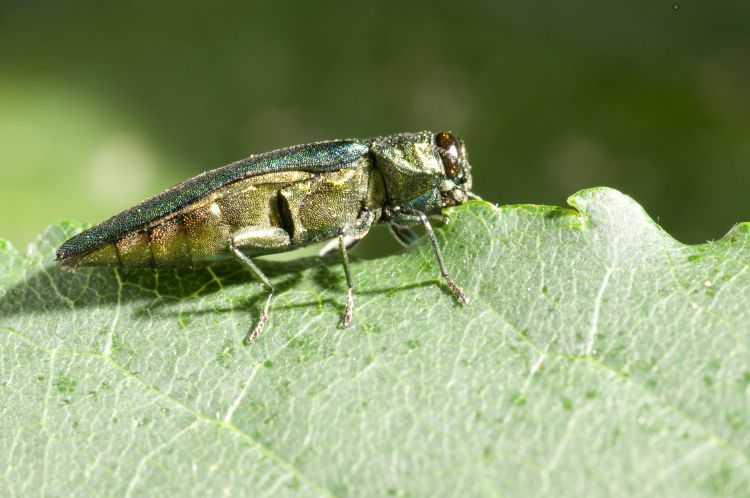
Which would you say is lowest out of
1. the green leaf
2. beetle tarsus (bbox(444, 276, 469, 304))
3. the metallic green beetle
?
the green leaf

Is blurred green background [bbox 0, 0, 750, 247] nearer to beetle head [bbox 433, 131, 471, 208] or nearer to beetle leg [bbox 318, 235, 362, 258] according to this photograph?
beetle head [bbox 433, 131, 471, 208]

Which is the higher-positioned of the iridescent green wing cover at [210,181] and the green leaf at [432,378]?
the iridescent green wing cover at [210,181]

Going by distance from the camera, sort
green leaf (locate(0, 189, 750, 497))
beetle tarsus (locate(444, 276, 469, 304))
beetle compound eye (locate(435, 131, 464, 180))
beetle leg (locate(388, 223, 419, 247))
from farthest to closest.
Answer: beetle leg (locate(388, 223, 419, 247))
beetle compound eye (locate(435, 131, 464, 180))
beetle tarsus (locate(444, 276, 469, 304))
green leaf (locate(0, 189, 750, 497))

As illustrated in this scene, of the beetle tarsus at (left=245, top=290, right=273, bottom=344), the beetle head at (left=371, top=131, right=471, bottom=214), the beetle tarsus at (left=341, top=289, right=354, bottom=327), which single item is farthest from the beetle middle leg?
the beetle head at (left=371, top=131, right=471, bottom=214)

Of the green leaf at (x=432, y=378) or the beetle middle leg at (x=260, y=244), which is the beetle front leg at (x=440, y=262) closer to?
the green leaf at (x=432, y=378)

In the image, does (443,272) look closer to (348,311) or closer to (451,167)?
(348,311)

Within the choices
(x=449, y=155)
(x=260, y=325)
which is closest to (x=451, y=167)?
(x=449, y=155)

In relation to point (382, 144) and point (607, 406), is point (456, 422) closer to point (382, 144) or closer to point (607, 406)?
point (607, 406)

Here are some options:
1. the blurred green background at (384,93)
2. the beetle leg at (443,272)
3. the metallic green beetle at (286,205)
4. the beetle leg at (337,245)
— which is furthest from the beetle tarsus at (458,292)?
the blurred green background at (384,93)
